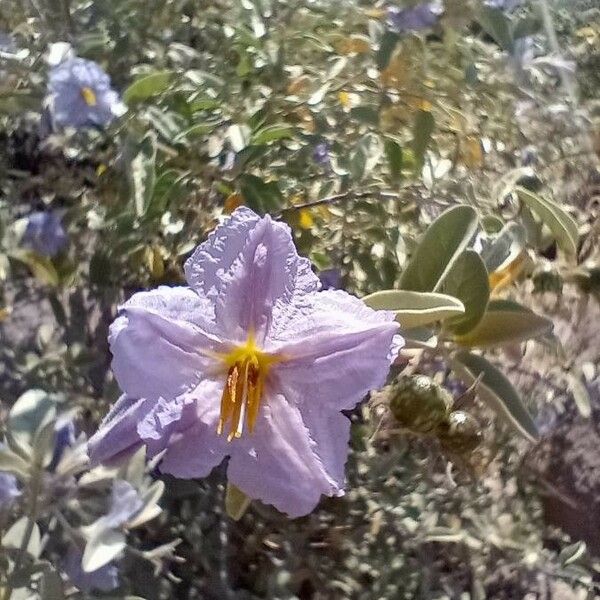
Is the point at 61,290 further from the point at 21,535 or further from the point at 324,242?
the point at 21,535

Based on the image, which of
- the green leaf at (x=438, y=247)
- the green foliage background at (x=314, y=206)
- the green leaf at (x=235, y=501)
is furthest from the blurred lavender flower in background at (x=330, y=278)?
the green leaf at (x=235, y=501)

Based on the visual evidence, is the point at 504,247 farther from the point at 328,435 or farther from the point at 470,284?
the point at 328,435

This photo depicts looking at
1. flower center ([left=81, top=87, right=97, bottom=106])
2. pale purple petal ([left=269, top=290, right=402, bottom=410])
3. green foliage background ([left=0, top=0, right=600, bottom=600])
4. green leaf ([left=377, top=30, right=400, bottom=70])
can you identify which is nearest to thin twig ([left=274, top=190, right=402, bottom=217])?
green foliage background ([left=0, top=0, right=600, bottom=600])

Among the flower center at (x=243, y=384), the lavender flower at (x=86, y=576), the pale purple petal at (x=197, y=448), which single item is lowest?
the lavender flower at (x=86, y=576)

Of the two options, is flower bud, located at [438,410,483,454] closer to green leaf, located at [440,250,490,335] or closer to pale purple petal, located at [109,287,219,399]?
green leaf, located at [440,250,490,335]

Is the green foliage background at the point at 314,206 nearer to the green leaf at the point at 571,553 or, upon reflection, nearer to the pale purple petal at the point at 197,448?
the green leaf at the point at 571,553

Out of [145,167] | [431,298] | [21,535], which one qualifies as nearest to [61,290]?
[145,167]

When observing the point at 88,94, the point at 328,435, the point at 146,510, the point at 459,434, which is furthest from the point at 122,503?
the point at 88,94
